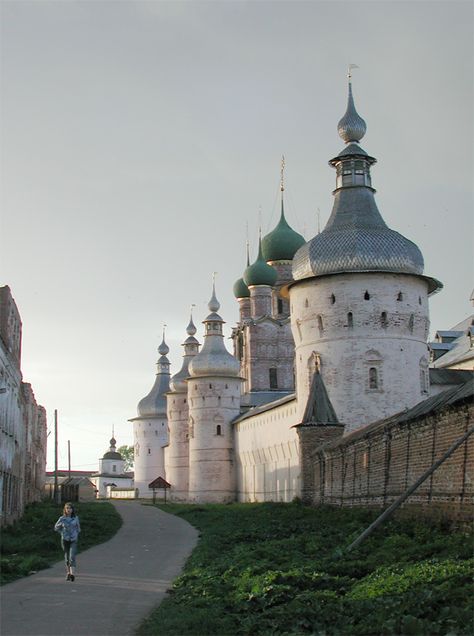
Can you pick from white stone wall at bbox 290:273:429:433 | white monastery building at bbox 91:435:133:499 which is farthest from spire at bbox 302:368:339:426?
white monastery building at bbox 91:435:133:499

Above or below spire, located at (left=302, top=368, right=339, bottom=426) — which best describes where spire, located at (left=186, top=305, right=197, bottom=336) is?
above

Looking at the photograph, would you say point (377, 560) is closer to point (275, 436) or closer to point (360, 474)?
point (360, 474)

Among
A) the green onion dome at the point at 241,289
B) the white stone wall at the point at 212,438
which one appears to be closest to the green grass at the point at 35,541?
the white stone wall at the point at 212,438

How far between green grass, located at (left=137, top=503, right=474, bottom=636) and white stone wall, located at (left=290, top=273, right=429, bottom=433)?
16.9 m

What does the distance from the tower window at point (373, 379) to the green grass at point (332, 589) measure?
17.1 metres

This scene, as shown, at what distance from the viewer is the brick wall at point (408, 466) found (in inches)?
463

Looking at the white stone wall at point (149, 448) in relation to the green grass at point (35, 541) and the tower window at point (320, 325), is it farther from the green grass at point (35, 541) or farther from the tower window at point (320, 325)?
the green grass at point (35, 541)

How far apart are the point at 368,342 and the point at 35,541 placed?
16.8 meters

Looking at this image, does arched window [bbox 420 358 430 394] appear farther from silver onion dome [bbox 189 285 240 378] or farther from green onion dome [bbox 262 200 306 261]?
green onion dome [bbox 262 200 306 261]

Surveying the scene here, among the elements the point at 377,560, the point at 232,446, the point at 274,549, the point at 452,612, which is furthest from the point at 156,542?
the point at 232,446

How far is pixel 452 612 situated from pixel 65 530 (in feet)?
23.3

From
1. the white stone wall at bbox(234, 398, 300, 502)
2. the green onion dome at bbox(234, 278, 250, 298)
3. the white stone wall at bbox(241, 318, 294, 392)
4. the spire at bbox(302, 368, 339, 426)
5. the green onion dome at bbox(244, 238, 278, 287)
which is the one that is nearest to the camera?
the spire at bbox(302, 368, 339, 426)

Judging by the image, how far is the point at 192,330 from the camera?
6550 centimetres

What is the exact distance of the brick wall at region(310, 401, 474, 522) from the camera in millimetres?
11766
